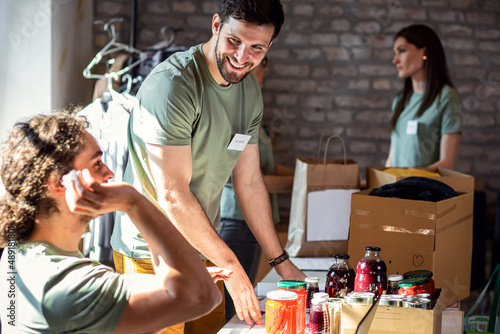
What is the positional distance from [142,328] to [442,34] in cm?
409

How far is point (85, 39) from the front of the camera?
3701 mm

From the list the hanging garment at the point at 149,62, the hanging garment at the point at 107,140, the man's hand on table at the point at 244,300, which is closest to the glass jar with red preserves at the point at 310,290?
the man's hand on table at the point at 244,300

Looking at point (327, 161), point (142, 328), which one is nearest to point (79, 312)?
point (142, 328)

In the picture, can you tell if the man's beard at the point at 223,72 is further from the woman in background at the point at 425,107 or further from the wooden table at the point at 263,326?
the woman in background at the point at 425,107

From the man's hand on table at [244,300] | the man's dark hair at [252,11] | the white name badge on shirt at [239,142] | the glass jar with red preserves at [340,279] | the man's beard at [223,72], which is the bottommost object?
the man's hand on table at [244,300]

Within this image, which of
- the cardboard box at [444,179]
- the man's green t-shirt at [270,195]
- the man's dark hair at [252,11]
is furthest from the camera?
the man's green t-shirt at [270,195]

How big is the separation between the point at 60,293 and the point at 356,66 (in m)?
3.87

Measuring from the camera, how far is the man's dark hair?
1574 millimetres

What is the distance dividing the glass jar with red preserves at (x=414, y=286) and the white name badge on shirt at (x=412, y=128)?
1868 mm

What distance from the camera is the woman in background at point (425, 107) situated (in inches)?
118

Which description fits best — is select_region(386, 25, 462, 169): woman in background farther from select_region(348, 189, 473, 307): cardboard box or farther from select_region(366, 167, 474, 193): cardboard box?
select_region(348, 189, 473, 307): cardboard box

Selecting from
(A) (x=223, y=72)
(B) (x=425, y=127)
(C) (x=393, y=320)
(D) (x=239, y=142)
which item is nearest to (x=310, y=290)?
(C) (x=393, y=320)

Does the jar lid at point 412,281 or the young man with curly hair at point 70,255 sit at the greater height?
the young man with curly hair at point 70,255

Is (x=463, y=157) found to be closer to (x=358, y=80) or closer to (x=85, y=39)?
(x=358, y=80)
